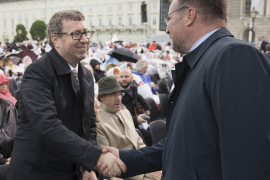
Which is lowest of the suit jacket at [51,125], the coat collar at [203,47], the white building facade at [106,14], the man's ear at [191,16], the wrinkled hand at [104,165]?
the wrinkled hand at [104,165]

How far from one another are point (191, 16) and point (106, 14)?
81.8m

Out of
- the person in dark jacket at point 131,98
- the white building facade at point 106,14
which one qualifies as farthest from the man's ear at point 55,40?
the white building facade at point 106,14

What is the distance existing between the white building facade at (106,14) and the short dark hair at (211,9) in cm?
6847

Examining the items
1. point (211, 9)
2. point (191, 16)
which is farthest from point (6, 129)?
point (211, 9)

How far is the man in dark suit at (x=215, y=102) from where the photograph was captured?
43.1 inches

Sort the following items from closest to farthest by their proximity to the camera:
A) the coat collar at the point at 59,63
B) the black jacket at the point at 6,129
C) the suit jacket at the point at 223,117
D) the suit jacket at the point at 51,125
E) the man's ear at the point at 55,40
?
the suit jacket at the point at 223,117
the suit jacket at the point at 51,125
the coat collar at the point at 59,63
the man's ear at the point at 55,40
the black jacket at the point at 6,129

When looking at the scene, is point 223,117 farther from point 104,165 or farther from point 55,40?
point 55,40

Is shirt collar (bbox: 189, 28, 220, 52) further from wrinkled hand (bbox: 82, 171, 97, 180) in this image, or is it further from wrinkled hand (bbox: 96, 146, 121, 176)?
wrinkled hand (bbox: 82, 171, 97, 180)

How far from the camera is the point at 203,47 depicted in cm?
139

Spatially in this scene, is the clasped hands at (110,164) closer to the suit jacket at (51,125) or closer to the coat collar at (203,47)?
the suit jacket at (51,125)

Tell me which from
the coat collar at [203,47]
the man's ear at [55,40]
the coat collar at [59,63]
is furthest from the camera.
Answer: the man's ear at [55,40]

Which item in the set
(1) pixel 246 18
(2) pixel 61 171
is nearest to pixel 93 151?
(2) pixel 61 171

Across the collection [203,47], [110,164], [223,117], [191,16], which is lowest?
[110,164]

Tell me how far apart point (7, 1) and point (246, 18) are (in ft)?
273
